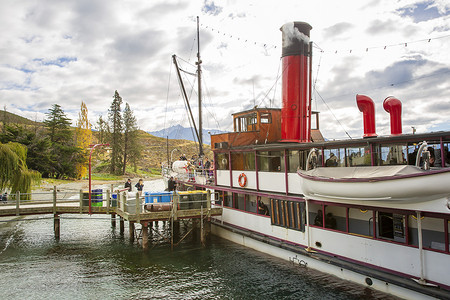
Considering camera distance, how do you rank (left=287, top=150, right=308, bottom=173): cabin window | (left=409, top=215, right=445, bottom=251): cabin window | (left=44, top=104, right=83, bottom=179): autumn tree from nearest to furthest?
1. (left=409, top=215, right=445, bottom=251): cabin window
2. (left=287, top=150, right=308, bottom=173): cabin window
3. (left=44, top=104, right=83, bottom=179): autumn tree

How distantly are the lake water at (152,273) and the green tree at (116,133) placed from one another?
55266 mm

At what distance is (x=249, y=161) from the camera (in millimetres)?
18344

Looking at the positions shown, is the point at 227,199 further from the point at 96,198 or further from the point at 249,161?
the point at 96,198

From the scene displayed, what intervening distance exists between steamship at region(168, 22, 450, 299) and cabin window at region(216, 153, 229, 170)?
70 mm

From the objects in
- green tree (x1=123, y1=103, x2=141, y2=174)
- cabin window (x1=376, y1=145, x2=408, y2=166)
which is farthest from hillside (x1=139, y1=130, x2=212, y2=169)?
cabin window (x1=376, y1=145, x2=408, y2=166)

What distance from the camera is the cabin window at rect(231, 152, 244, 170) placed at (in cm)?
1905

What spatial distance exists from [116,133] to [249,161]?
67.4 m

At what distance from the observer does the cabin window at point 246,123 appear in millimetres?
20641

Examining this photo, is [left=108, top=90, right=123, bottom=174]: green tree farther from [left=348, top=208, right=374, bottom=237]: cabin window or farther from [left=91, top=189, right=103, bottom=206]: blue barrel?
[left=348, top=208, right=374, bottom=237]: cabin window

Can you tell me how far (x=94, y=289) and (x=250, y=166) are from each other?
10104 mm

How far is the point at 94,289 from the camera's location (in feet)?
44.4

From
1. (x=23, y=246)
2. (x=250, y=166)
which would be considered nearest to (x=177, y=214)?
(x=250, y=166)

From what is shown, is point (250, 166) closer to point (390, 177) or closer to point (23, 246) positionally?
point (390, 177)

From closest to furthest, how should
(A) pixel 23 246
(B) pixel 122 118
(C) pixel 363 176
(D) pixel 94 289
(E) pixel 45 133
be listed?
1. (C) pixel 363 176
2. (D) pixel 94 289
3. (A) pixel 23 246
4. (E) pixel 45 133
5. (B) pixel 122 118
